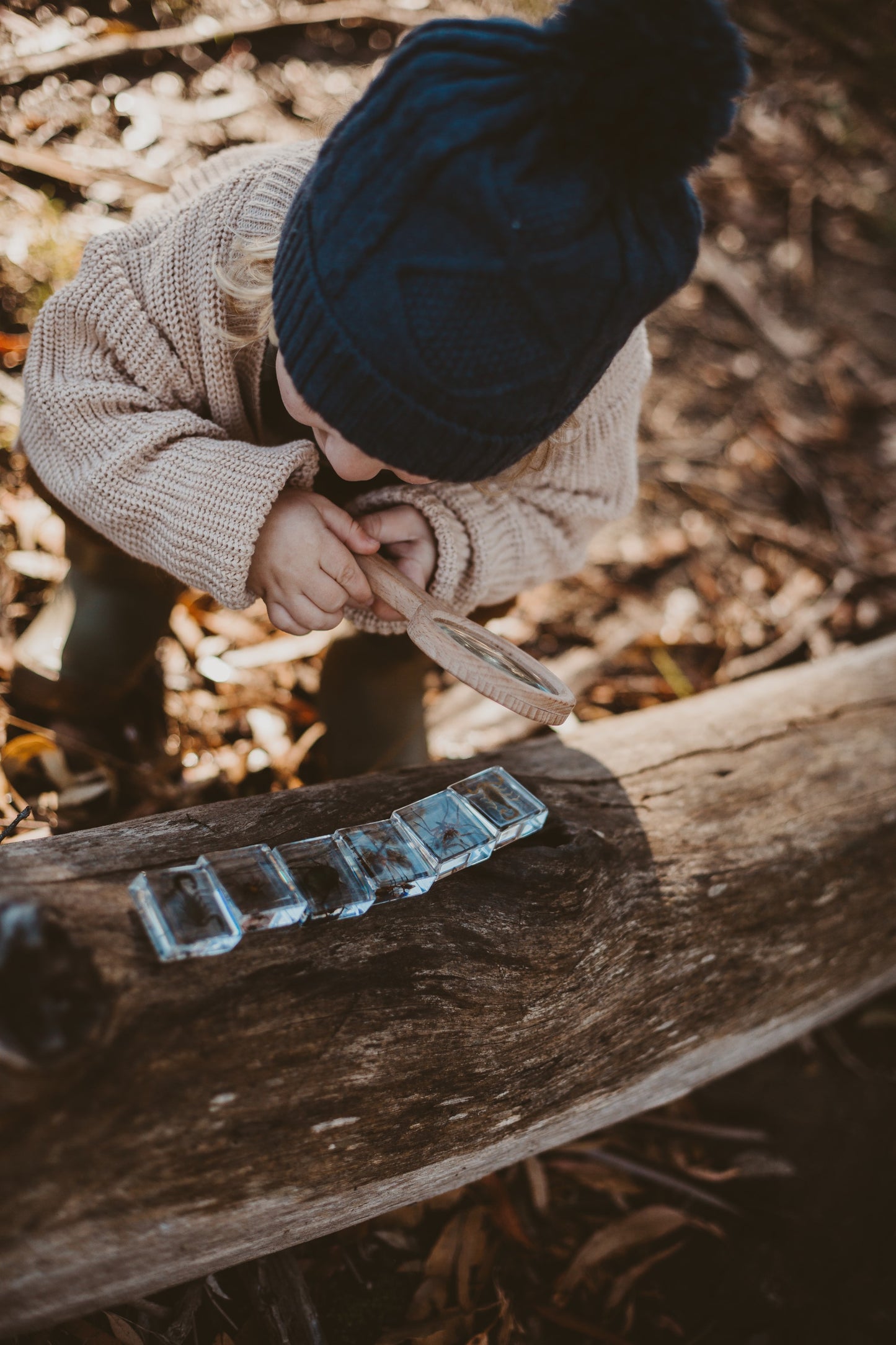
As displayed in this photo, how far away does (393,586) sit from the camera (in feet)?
4.47

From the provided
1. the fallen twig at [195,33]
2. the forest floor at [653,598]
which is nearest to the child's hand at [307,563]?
the forest floor at [653,598]

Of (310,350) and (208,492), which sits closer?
(310,350)

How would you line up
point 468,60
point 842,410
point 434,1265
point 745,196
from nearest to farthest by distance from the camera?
1. point 468,60
2. point 434,1265
3. point 842,410
4. point 745,196

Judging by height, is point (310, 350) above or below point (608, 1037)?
above

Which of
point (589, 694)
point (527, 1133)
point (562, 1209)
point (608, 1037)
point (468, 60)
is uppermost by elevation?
point (468, 60)

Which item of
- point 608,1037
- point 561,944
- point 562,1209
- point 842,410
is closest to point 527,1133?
point 608,1037

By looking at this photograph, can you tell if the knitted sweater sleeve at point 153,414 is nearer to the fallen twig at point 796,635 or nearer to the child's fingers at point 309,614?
the child's fingers at point 309,614

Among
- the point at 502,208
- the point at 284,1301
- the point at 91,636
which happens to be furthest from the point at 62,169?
the point at 284,1301

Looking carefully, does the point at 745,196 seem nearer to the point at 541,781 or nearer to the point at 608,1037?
the point at 541,781

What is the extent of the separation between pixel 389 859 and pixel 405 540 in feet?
1.97

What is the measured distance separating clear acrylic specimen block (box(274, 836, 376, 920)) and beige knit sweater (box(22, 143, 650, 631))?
18.2 inches

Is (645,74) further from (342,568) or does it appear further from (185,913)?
(185,913)

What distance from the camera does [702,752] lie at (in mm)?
1559

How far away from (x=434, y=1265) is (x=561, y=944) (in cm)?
75
